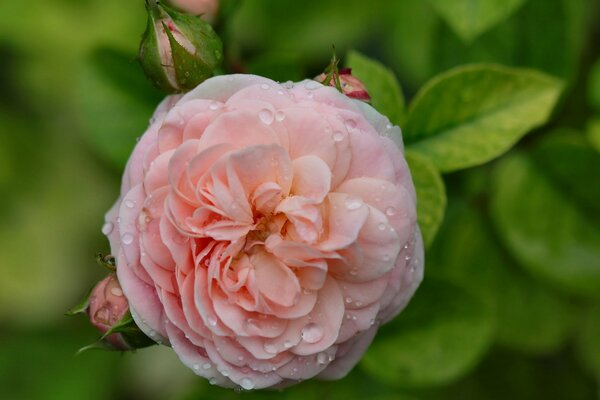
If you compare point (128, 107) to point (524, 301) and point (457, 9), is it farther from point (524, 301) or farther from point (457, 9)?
point (524, 301)

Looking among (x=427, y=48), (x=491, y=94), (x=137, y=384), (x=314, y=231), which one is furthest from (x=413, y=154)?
(x=137, y=384)

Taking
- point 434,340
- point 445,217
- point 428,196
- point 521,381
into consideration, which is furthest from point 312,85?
point 521,381

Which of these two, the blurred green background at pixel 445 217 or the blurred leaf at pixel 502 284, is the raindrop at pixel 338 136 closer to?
the blurred green background at pixel 445 217

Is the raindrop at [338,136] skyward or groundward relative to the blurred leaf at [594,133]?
skyward

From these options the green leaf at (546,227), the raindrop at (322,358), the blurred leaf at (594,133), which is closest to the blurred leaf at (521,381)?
the green leaf at (546,227)

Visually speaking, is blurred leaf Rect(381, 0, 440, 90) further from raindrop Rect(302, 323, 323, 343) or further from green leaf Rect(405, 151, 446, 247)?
raindrop Rect(302, 323, 323, 343)
